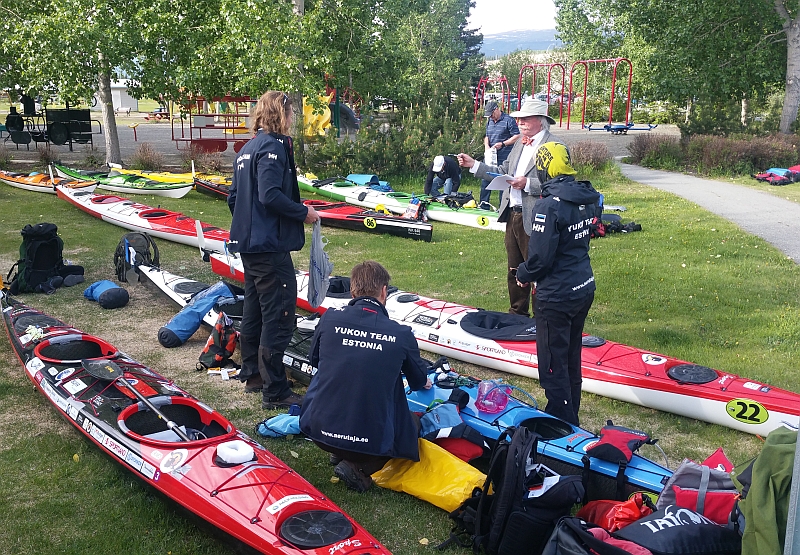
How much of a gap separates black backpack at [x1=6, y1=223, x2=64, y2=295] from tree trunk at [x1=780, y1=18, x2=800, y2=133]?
18.4 meters

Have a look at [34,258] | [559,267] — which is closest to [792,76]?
[559,267]

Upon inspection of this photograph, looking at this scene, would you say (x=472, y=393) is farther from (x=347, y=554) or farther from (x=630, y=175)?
(x=630, y=175)

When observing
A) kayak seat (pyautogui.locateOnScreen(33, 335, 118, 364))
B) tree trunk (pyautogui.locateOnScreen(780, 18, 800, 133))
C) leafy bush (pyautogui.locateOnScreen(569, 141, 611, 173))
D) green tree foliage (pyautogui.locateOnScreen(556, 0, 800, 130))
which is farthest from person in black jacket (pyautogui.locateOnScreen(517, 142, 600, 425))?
tree trunk (pyautogui.locateOnScreen(780, 18, 800, 133))

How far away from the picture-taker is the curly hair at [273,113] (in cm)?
462

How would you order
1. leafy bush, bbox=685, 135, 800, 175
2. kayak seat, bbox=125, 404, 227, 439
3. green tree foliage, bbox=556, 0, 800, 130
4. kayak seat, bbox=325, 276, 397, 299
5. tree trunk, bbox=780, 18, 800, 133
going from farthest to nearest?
green tree foliage, bbox=556, 0, 800, 130
tree trunk, bbox=780, 18, 800, 133
leafy bush, bbox=685, 135, 800, 175
kayak seat, bbox=325, 276, 397, 299
kayak seat, bbox=125, 404, 227, 439

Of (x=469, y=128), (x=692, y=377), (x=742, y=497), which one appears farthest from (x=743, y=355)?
(x=469, y=128)

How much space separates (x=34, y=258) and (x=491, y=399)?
593cm

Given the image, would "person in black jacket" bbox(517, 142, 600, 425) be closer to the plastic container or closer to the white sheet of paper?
the plastic container

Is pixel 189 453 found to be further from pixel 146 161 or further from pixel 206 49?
pixel 146 161

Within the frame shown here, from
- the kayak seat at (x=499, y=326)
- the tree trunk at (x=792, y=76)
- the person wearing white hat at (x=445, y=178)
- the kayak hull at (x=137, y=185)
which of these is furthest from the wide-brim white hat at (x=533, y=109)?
the tree trunk at (x=792, y=76)

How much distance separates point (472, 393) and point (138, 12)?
12.8 meters

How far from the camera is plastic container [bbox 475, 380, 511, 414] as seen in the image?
4.43 metres

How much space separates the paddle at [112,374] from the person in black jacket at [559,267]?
2.33m

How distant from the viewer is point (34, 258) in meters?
7.84
